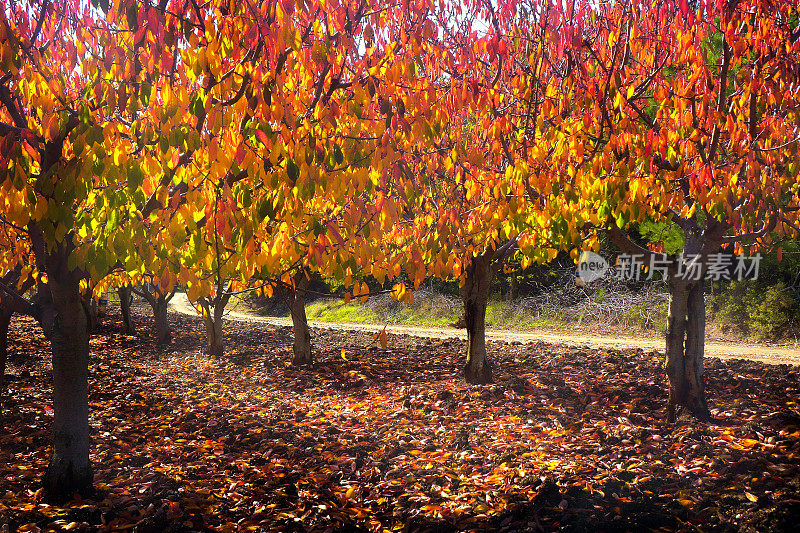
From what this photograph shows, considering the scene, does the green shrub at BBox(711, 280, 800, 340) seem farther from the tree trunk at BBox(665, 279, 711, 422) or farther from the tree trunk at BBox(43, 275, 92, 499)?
the tree trunk at BBox(43, 275, 92, 499)

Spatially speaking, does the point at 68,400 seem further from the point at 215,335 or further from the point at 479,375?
the point at 215,335

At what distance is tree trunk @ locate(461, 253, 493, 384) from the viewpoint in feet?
29.5

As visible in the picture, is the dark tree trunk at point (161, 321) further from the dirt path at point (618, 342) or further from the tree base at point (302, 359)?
the dirt path at point (618, 342)

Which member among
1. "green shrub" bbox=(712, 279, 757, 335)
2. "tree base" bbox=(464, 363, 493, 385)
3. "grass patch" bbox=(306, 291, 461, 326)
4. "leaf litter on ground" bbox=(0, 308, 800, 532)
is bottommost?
"leaf litter on ground" bbox=(0, 308, 800, 532)

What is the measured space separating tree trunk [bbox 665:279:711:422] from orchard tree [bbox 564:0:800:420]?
1 centimetres

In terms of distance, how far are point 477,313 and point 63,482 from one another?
6156 millimetres

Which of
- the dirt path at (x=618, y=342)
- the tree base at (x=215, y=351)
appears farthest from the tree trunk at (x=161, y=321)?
the dirt path at (x=618, y=342)

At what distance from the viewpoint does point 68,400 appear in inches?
193

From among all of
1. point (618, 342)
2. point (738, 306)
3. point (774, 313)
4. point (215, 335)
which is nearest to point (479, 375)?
point (618, 342)

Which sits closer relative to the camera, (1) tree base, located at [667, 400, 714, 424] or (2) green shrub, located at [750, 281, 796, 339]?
(1) tree base, located at [667, 400, 714, 424]

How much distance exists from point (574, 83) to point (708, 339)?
1119 centimetres

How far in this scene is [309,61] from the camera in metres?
3.85

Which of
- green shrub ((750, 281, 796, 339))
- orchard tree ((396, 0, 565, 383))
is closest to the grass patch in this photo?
green shrub ((750, 281, 796, 339))

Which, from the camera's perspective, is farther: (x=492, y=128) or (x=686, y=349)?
(x=686, y=349)
